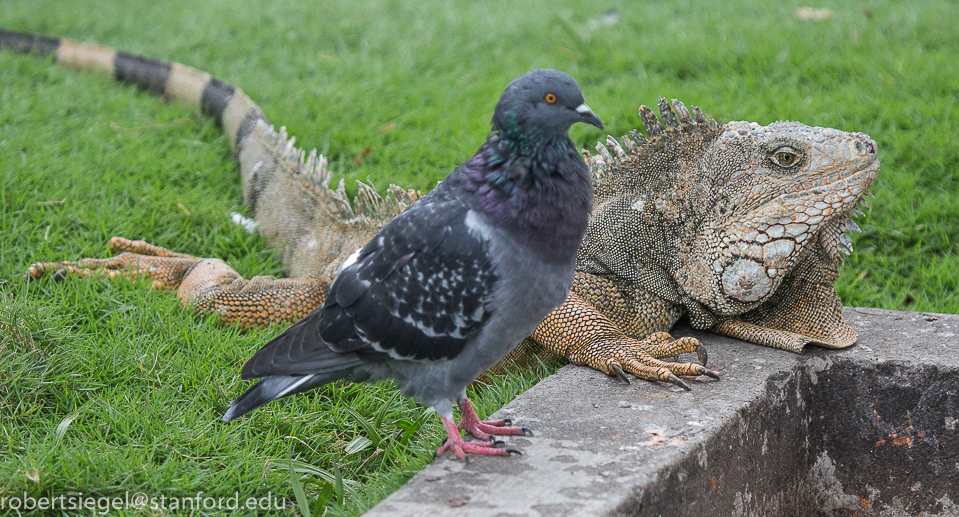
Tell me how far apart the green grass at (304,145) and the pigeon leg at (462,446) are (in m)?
0.22

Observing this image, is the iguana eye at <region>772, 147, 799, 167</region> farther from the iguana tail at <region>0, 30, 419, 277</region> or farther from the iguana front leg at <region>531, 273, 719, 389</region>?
the iguana tail at <region>0, 30, 419, 277</region>

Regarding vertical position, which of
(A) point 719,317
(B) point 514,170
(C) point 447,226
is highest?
(B) point 514,170

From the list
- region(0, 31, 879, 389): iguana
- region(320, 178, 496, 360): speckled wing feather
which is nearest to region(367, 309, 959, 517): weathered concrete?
region(0, 31, 879, 389): iguana

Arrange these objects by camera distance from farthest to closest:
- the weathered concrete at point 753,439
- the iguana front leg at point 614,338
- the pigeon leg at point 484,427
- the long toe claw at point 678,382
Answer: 1. the iguana front leg at point 614,338
2. the long toe claw at point 678,382
3. the pigeon leg at point 484,427
4. the weathered concrete at point 753,439

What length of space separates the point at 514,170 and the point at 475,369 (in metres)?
0.62

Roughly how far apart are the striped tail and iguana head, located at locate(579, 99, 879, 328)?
277 centimetres

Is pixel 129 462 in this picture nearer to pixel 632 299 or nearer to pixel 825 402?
pixel 632 299

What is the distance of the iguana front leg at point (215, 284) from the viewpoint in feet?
13.1

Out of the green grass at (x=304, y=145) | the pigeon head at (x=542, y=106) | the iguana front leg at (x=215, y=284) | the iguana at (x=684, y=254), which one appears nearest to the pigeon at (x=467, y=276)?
the pigeon head at (x=542, y=106)

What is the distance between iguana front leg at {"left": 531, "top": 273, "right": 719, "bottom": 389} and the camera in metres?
2.98

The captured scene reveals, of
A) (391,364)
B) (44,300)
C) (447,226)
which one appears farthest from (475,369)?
(44,300)

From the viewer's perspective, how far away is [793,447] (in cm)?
303

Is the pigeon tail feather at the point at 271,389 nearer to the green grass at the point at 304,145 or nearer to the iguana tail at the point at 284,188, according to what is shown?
the green grass at the point at 304,145

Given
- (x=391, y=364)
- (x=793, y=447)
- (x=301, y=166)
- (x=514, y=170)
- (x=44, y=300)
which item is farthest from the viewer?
(x=301, y=166)
